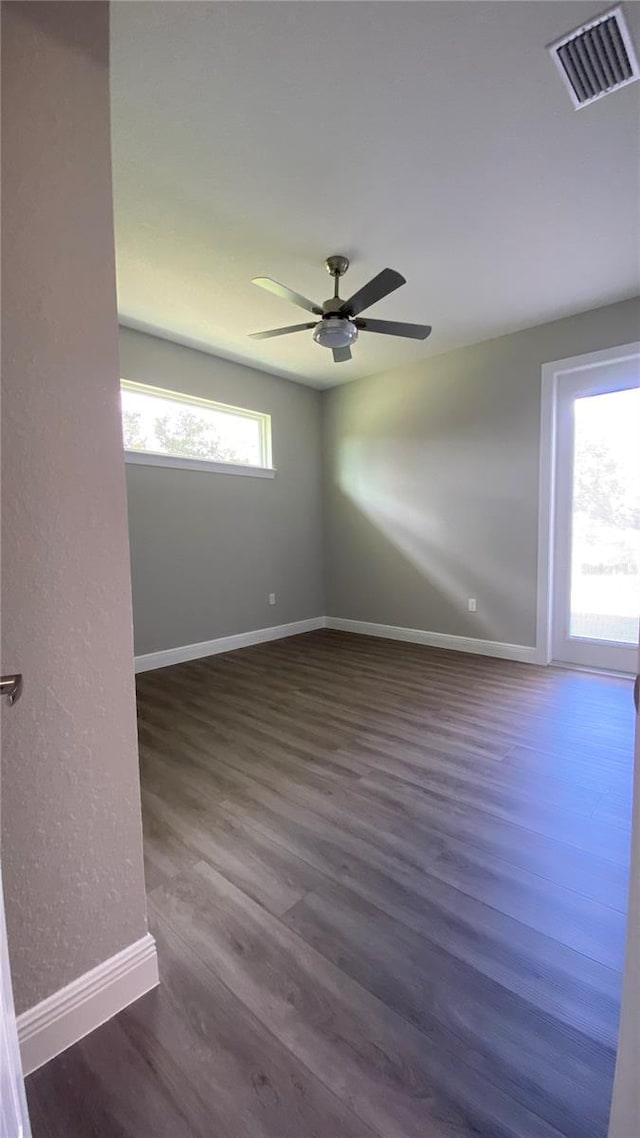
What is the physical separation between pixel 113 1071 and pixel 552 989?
3.37ft

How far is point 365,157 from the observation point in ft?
6.10

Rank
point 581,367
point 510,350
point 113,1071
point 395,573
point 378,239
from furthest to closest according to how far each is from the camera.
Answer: point 395,573 < point 510,350 < point 581,367 < point 378,239 < point 113,1071

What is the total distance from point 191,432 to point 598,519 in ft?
11.2

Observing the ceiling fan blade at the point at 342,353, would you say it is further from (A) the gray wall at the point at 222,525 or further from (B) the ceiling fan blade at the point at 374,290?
(A) the gray wall at the point at 222,525

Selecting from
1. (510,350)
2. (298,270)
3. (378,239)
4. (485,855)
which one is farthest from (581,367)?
(485,855)

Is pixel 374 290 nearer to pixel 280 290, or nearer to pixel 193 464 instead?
pixel 280 290

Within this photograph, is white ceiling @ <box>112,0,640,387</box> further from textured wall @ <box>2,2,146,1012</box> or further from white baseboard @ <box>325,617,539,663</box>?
white baseboard @ <box>325,617,539,663</box>

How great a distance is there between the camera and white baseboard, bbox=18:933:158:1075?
935 millimetres

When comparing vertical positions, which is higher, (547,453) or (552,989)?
(547,453)

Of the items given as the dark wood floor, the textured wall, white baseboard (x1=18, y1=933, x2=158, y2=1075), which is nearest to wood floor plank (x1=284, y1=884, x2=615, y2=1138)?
the dark wood floor

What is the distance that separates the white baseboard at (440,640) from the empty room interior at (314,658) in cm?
4

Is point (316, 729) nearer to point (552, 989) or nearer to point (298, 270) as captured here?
point (552, 989)

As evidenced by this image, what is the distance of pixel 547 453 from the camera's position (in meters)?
3.51

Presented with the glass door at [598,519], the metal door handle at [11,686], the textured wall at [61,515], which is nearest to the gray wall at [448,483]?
the glass door at [598,519]
